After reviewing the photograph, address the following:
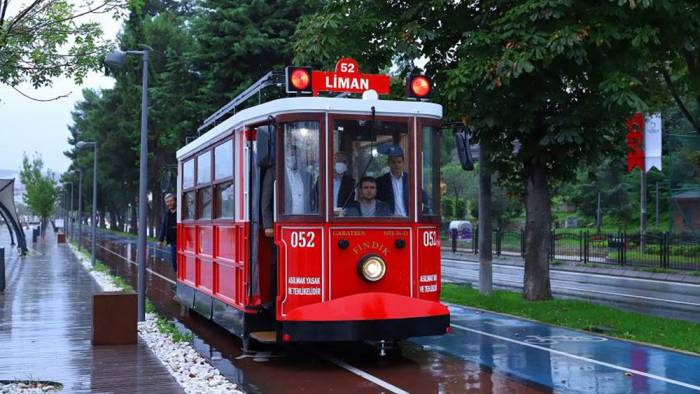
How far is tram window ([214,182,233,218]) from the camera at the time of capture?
11.0 meters

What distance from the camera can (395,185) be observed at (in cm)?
984

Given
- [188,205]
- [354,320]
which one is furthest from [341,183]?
[188,205]

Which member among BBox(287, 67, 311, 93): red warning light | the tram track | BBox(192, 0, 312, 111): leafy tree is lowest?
the tram track

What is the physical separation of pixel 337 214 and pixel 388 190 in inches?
29.4

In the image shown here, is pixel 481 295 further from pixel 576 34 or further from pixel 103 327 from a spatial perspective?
pixel 103 327

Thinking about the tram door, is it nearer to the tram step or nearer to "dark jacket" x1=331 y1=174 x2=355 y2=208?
the tram step

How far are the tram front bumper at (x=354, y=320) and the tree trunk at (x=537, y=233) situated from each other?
716 cm

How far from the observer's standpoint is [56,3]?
901 centimetres

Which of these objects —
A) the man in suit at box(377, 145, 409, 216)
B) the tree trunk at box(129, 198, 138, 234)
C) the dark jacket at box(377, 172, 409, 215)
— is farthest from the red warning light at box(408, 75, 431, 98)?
the tree trunk at box(129, 198, 138, 234)

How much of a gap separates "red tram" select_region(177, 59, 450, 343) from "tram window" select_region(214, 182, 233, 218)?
44 centimetres

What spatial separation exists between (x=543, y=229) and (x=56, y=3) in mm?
10375

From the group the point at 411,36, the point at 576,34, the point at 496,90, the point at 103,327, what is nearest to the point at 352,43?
the point at 411,36

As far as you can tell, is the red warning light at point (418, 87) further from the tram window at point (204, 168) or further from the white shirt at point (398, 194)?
the tram window at point (204, 168)

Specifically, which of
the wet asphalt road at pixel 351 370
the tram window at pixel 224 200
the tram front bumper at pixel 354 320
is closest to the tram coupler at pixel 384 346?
the wet asphalt road at pixel 351 370
